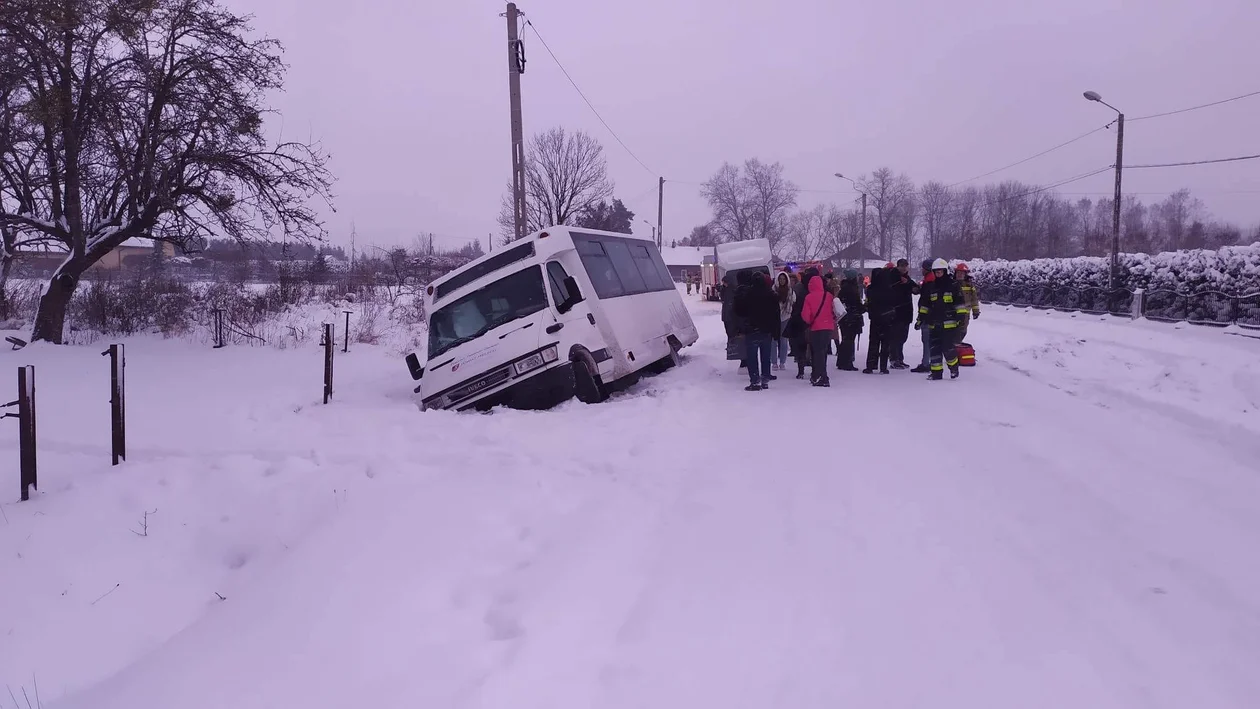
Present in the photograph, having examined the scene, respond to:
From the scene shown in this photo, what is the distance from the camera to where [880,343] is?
39.8 feet

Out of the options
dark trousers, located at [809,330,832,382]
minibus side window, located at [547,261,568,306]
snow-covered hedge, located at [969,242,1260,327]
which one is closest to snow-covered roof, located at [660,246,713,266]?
snow-covered hedge, located at [969,242,1260,327]

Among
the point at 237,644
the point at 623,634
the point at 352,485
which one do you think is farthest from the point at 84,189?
the point at 623,634

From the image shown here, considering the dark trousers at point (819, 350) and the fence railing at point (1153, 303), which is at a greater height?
the fence railing at point (1153, 303)

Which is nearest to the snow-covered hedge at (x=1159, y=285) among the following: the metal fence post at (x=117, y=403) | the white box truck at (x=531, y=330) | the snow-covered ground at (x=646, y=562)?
the snow-covered ground at (x=646, y=562)

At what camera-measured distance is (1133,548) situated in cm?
455

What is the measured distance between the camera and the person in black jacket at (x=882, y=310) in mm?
11609

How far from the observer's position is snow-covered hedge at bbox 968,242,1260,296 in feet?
63.5

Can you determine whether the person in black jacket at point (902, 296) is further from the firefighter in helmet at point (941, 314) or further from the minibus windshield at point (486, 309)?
the minibus windshield at point (486, 309)

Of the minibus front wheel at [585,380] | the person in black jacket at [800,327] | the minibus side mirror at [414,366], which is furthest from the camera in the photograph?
the person in black jacket at [800,327]

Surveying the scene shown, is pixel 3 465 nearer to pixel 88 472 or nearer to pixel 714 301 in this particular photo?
pixel 88 472

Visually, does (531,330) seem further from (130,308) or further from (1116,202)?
(1116,202)

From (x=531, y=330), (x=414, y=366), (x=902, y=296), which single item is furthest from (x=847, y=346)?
(x=414, y=366)

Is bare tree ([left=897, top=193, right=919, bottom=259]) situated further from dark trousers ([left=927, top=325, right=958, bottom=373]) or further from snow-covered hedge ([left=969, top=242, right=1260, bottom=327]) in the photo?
dark trousers ([left=927, top=325, right=958, bottom=373])

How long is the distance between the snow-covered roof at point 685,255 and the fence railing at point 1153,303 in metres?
75.9
